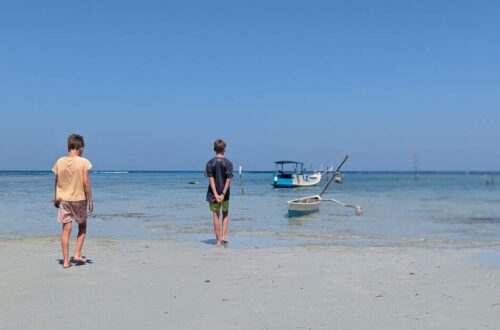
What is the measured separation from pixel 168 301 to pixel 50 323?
1.18 metres

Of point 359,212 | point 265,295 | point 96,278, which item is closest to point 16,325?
point 96,278

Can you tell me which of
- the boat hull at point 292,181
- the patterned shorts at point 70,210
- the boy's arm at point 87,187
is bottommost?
the boat hull at point 292,181

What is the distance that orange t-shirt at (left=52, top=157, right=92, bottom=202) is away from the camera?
6.68m

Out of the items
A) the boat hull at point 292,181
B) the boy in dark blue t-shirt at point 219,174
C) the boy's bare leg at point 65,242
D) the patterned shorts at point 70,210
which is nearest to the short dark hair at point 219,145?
the boy in dark blue t-shirt at point 219,174

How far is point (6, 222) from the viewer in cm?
1572

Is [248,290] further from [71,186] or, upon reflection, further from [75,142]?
[75,142]

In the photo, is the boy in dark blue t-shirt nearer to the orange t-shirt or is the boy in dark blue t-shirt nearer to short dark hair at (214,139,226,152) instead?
short dark hair at (214,139,226,152)

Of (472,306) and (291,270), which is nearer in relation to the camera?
(472,306)

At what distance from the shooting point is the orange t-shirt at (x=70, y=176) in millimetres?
6676

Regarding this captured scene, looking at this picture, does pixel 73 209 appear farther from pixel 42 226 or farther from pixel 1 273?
pixel 42 226

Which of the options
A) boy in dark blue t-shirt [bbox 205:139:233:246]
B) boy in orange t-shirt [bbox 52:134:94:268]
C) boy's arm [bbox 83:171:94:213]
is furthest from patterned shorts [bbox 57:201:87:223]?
boy in dark blue t-shirt [bbox 205:139:233:246]

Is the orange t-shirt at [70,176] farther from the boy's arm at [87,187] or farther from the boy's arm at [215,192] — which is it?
the boy's arm at [215,192]

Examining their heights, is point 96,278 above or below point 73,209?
below

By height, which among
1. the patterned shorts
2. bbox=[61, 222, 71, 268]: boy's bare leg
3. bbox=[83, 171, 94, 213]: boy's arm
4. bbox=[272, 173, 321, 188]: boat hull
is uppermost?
bbox=[83, 171, 94, 213]: boy's arm
